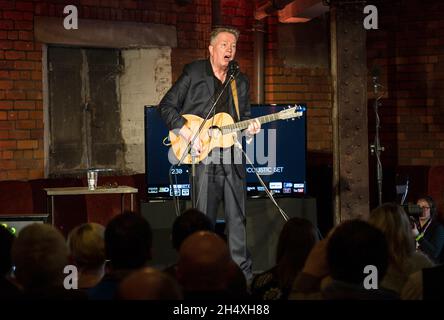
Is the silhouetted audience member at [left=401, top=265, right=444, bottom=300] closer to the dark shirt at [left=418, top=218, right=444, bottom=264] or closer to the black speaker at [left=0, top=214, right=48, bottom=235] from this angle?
the black speaker at [left=0, top=214, right=48, bottom=235]

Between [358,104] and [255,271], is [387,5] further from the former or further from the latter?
[255,271]

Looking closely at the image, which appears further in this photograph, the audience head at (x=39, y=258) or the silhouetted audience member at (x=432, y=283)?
the audience head at (x=39, y=258)

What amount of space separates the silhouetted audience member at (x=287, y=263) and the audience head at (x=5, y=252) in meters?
1.19

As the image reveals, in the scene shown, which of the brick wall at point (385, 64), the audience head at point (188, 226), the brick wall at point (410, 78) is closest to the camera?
the audience head at point (188, 226)

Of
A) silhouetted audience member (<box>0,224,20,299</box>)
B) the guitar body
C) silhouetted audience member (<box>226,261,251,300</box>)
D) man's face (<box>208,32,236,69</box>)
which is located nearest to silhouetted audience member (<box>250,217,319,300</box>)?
silhouetted audience member (<box>226,261,251,300</box>)

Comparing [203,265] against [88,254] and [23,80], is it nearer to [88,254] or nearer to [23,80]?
[88,254]

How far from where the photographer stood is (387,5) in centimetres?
968

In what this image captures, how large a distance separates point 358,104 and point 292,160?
100 cm

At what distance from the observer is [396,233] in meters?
4.16

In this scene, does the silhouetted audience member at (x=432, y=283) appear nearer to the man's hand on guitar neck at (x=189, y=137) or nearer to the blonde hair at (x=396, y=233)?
the blonde hair at (x=396, y=233)

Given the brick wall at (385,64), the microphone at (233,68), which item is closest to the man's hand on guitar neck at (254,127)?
the microphone at (233,68)

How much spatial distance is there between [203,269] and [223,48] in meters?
3.63

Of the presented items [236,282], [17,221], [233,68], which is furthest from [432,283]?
[17,221]

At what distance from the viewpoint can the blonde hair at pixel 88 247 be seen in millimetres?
4066
